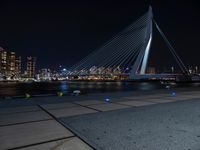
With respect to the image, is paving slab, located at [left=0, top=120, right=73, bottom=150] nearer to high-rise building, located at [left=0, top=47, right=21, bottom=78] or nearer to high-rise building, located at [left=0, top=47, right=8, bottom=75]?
high-rise building, located at [left=0, top=47, right=21, bottom=78]

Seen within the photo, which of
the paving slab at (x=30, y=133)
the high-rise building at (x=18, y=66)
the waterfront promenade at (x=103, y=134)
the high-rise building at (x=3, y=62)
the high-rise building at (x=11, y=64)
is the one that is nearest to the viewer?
the waterfront promenade at (x=103, y=134)

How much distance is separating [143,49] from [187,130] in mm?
35018

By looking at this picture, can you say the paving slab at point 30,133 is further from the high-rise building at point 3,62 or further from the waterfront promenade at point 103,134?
the high-rise building at point 3,62

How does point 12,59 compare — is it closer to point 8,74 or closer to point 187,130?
point 8,74

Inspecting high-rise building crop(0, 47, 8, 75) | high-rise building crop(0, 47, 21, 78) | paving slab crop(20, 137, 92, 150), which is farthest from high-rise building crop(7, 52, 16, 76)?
paving slab crop(20, 137, 92, 150)

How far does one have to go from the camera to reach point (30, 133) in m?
4.57

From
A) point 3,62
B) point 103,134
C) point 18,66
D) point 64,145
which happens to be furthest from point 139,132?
point 18,66

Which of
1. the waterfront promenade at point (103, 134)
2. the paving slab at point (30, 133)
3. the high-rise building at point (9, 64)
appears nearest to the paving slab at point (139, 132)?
the waterfront promenade at point (103, 134)

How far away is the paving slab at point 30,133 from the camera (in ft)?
13.0

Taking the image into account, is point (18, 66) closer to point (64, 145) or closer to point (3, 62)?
point (3, 62)

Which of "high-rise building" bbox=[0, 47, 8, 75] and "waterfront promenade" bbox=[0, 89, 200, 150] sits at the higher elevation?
"high-rise building" bbox=[0, 47, 8, 75]

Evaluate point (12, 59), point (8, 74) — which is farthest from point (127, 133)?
point (12, 59)

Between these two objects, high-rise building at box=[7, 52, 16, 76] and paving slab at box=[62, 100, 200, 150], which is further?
high-rise building at box=[7, 52, 16, 76]

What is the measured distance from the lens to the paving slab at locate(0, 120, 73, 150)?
3.97 metres
